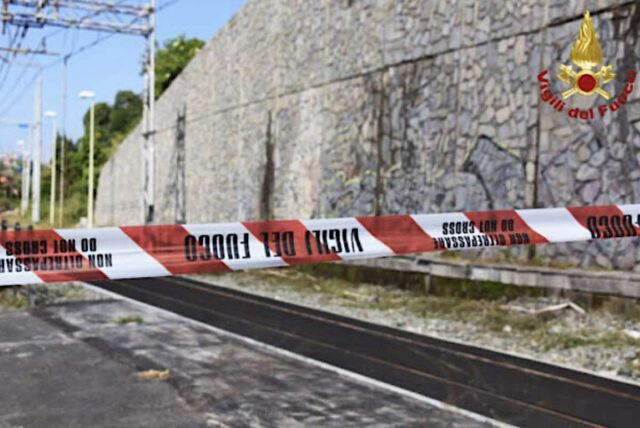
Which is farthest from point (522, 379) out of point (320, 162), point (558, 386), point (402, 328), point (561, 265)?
point (320, 162)

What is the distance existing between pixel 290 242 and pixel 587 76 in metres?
9.22

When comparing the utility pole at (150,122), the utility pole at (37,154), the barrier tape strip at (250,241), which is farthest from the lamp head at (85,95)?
the barrier tape strip at (250,241)

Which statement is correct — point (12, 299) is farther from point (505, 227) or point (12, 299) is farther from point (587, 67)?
point (587, 67)

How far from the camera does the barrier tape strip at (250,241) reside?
4.93 meters

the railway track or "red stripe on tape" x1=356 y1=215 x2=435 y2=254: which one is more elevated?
"red stripe on tape" x1=356 y1=215 x2=435 y2=254

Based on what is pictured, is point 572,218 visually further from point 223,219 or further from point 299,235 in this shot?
point 223,219

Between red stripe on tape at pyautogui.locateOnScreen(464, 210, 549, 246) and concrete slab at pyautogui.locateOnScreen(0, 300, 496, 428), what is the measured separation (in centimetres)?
153

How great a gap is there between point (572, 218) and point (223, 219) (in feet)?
74.2

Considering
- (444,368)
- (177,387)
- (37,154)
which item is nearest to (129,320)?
(177,387)

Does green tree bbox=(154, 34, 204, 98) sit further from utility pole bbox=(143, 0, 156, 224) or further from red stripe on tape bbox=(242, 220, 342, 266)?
red stripe on tape bbox=(242, 220, 342, 266)

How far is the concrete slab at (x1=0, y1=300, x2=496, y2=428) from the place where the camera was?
20.9 feet

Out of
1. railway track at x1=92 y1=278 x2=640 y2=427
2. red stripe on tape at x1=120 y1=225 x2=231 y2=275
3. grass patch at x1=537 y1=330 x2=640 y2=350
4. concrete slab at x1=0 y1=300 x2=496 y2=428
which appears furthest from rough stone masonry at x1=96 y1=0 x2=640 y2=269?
red stripe on tape at x1=120 y1=225 x2=231 y2=275

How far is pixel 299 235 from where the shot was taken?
573cm

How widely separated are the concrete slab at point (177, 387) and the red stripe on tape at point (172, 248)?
1.55m
